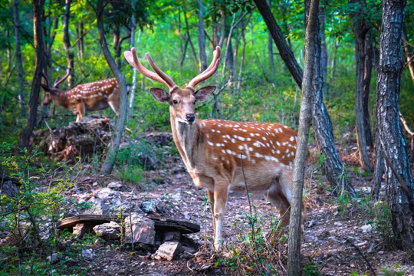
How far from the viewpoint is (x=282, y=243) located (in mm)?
5309

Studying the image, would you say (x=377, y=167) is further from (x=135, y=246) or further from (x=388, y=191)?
(x=135, y=246)

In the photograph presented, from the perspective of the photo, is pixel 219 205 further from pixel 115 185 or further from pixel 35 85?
pixel 35 85

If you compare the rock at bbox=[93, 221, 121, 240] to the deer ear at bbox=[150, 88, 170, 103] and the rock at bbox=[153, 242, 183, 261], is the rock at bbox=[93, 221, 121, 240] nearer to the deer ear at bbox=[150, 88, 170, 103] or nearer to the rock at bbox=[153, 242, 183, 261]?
the rock at bbox=[153, 242, 183, 261]

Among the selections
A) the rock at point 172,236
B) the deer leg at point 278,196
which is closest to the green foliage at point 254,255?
the rock at point 172,236

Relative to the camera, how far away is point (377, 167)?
785 cm

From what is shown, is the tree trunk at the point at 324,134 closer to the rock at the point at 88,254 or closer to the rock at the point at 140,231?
the rock at the point at 140,231

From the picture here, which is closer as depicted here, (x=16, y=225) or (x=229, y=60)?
(x=16, y=225)

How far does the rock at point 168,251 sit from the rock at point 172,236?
0.29 meters

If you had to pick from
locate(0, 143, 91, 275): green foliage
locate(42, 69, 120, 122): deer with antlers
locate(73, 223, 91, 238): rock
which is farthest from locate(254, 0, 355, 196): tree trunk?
locate(42, 69, 120, 122): deer with antlers

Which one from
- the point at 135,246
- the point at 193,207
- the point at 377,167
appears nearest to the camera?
the point at 135,246

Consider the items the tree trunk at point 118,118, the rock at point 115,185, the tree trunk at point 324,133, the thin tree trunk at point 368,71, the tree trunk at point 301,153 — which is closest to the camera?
the tree trunk at point 301,153

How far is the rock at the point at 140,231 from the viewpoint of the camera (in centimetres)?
596

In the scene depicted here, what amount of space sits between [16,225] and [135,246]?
1452 mm

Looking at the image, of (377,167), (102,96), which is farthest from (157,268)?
(102,96)
